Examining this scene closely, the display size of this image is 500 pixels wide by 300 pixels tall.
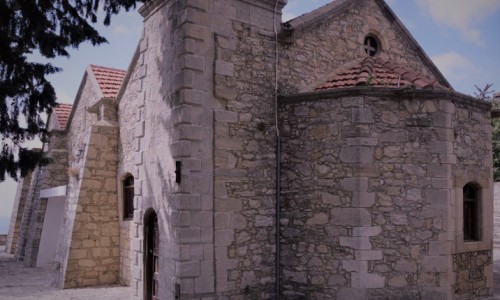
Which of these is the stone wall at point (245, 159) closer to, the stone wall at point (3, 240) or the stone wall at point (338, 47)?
the stone wall at point (338, 47)

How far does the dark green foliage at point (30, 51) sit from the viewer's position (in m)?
7.18

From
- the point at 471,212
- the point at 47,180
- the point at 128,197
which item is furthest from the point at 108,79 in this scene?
the point at 471,212

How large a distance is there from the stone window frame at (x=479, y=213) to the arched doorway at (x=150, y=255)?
4.80 metres

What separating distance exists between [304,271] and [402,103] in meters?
2.99

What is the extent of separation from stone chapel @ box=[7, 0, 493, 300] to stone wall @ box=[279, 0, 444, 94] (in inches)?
2.0

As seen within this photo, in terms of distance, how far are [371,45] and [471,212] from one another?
3878mm

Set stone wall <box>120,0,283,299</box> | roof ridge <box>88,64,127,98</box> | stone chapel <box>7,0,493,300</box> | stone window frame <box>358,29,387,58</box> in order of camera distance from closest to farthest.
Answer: stone wall <box>120,0,283,299</box> < stone chapel <box>7,0,493,300</box> < stone window frame <box>358,29,387,58</box> < roof ridge <box>88,64,127,98</box>

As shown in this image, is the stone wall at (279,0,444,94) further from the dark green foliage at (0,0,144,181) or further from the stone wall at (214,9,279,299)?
the dark green foliage at (0,0,144,181)

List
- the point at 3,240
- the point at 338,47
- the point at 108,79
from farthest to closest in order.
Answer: the point at 3,240 < the point at 108,79 < the point at 338,47

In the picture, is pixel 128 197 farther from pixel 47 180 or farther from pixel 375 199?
pixel 375 199

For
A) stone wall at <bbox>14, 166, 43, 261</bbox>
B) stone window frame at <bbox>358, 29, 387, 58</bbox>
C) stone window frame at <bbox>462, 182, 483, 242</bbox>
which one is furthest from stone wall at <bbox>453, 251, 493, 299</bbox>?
stone wall at <bbox>14, 166, 43, 261</bbox>

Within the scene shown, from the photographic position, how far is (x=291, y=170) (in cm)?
765

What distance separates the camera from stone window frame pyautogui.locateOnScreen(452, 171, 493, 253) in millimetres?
7402

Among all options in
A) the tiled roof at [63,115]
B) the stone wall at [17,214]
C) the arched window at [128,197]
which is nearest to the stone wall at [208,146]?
the arched window at [128,197]
